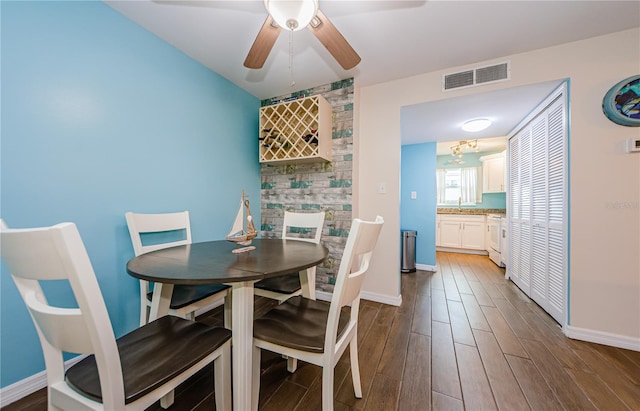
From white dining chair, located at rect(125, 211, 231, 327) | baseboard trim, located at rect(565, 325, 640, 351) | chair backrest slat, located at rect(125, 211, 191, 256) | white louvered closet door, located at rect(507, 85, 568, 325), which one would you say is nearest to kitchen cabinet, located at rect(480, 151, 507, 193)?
white louvered closet door, located at rect(507, 85, 568, 325)

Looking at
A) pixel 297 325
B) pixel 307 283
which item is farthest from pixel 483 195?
pixel 297 325

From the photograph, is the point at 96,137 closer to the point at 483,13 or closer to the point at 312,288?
the point at 312,288

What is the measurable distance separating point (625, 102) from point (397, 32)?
1733mm

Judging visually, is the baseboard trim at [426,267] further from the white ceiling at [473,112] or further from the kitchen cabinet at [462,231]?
the white ceiling at [473,112]

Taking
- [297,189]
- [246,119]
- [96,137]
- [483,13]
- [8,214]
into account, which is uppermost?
[483,13]

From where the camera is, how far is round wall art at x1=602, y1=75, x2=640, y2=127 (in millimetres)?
1645

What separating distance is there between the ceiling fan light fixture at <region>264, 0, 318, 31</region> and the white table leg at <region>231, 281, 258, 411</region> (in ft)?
4.35

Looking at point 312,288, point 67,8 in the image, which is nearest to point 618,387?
point 312,288

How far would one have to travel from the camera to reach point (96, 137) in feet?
4.95

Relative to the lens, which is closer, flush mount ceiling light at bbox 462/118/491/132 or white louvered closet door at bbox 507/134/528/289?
flush mount ceiling light at bbox 462/118/491/132

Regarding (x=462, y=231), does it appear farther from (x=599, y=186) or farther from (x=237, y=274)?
(x=237, y=274)

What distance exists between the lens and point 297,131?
8.25 ft

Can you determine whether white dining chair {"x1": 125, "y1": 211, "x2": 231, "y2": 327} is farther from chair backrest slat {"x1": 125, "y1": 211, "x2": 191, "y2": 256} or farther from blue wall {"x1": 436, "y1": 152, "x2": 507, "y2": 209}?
blue wall {"x1": 436, "y1": 152, "x2": 507, "y2": 209}

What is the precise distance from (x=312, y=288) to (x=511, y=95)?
2561mm
